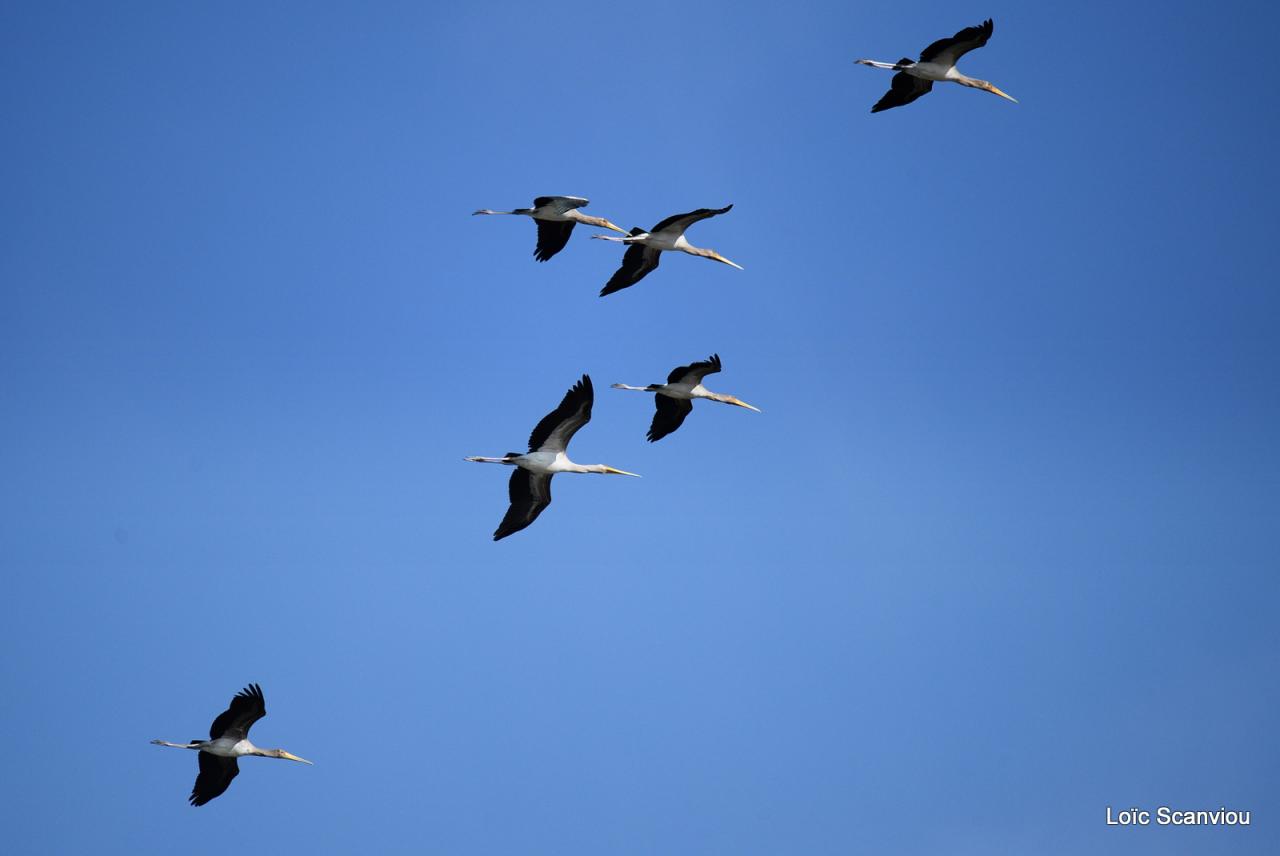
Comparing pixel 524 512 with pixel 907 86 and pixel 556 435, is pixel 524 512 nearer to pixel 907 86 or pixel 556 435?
pixel 556 435

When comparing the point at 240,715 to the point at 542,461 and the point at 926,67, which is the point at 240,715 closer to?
the point at 542,461

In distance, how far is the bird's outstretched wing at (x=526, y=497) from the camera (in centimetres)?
3462

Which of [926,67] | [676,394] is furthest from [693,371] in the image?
Result: [926,67]

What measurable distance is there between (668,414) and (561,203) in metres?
5.17

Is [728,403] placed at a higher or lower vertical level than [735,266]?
lower

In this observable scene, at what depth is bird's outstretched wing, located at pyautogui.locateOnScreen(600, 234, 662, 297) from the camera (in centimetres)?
3781

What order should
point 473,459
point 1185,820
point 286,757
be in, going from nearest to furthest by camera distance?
point 473,459 → point 286,757 → point 1185,820

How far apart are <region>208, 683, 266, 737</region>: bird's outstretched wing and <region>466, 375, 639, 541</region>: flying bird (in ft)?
18.3

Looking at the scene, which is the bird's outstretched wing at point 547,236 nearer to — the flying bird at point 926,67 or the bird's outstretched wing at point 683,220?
the bird's outstretched wing at point 683,220

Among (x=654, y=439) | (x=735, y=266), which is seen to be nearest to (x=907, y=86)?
(x=735, y=266)

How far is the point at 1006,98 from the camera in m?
40.0

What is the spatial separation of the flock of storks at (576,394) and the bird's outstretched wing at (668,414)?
0.02 m

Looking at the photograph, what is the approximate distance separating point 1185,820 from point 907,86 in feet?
58.2

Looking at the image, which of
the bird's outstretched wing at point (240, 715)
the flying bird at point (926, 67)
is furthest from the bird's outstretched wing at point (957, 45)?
the bird's outstretched wing at point (240, 715)
